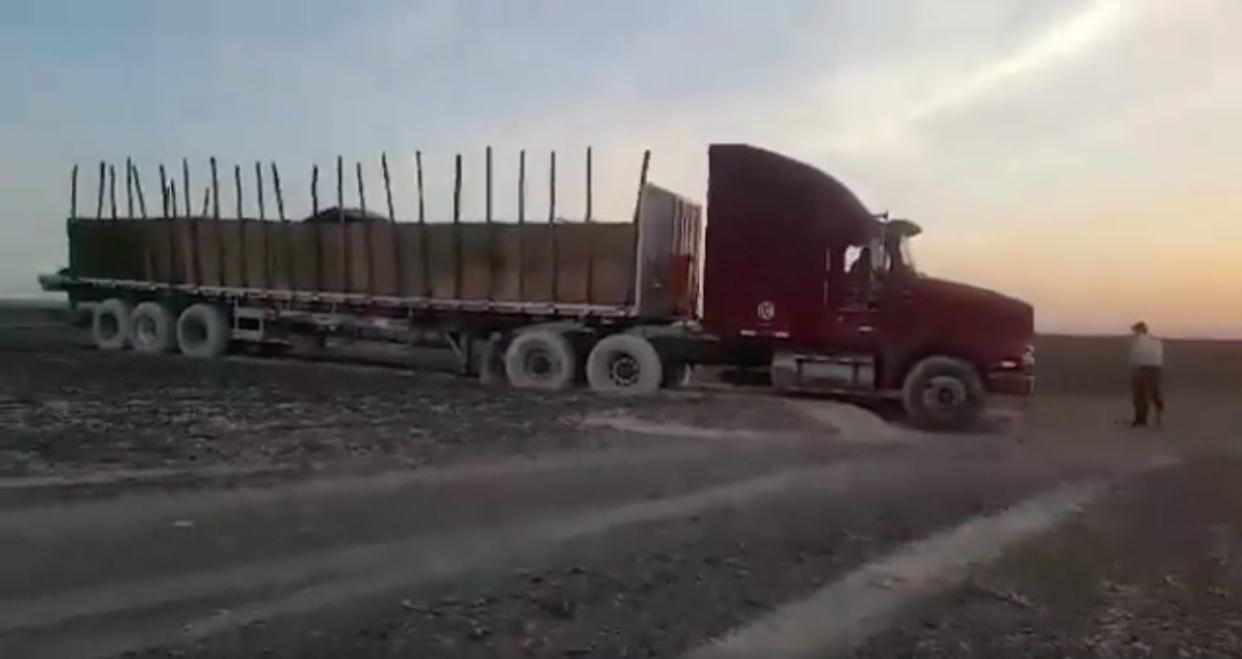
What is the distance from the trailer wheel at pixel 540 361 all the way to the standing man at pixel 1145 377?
9.21 m

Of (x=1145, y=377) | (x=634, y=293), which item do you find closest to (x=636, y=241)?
(x=634, y=293)

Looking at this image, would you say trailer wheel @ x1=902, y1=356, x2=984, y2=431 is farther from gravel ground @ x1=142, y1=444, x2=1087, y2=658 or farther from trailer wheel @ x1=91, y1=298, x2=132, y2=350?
trailer wheel @ x1=91, y1=298, x2=132, y2=350

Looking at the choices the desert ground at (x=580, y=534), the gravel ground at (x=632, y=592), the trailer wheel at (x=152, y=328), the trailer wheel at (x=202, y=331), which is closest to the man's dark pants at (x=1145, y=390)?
the desert ground at (x=580, y=534)

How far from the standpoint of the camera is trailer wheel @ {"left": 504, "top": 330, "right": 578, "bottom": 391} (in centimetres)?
2269

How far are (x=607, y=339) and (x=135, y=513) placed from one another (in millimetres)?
13285

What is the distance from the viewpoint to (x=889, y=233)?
20.6 meters

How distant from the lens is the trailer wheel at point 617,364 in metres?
22.2

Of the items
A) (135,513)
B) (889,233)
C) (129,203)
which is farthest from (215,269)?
(135,513)

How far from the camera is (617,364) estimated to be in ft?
73.6

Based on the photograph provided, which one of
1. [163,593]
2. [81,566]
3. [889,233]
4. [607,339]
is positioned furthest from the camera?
[607,339]

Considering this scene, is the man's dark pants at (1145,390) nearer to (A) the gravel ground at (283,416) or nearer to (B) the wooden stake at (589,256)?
(A) the gravel ground at (283,416)

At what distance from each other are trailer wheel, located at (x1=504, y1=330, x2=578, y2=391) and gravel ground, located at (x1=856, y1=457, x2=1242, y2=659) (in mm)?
12391

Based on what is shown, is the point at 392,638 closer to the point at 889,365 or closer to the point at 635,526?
the point at 635,526

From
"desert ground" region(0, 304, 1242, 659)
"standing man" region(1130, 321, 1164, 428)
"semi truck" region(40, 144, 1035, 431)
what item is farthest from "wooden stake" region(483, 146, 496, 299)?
"standing man" region(1130, 321, 1164, 428)
